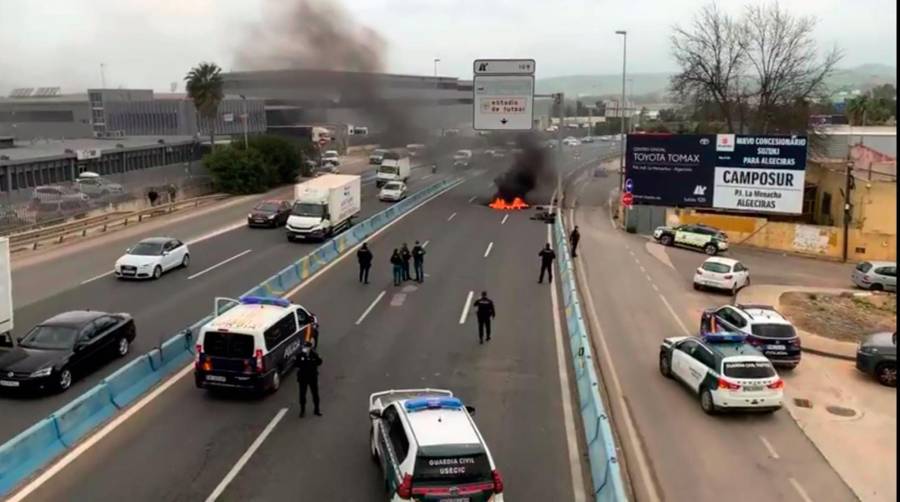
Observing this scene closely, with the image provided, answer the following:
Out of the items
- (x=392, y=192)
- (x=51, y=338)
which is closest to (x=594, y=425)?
(x=51, y=338)

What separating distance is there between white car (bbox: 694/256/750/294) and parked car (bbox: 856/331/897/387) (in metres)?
9.86

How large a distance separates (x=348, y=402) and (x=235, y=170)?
45116 mm

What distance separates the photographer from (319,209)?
36.2 metres

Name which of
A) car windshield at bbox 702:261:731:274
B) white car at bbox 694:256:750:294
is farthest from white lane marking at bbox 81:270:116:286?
car windshield at bbox 702:261:731:274

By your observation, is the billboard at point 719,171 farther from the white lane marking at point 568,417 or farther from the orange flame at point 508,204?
the white lane marking at point 568,417

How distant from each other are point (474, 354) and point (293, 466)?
7494 mm

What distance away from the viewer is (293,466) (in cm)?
1256

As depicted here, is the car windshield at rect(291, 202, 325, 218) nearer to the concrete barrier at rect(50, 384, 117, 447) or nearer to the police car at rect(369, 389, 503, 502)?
the concrete barrier at rect(50, 384, 117, 447)

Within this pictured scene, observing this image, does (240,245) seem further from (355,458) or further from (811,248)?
(811,248)

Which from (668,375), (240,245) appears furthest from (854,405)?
(240,245)

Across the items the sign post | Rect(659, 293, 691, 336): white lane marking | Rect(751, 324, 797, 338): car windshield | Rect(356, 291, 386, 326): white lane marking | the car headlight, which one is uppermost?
the sign post

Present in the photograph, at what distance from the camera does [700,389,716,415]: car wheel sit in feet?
57.7

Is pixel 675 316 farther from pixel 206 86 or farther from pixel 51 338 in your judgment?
pixel 206 86

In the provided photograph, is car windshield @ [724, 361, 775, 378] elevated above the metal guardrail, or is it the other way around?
the metal guardrail
